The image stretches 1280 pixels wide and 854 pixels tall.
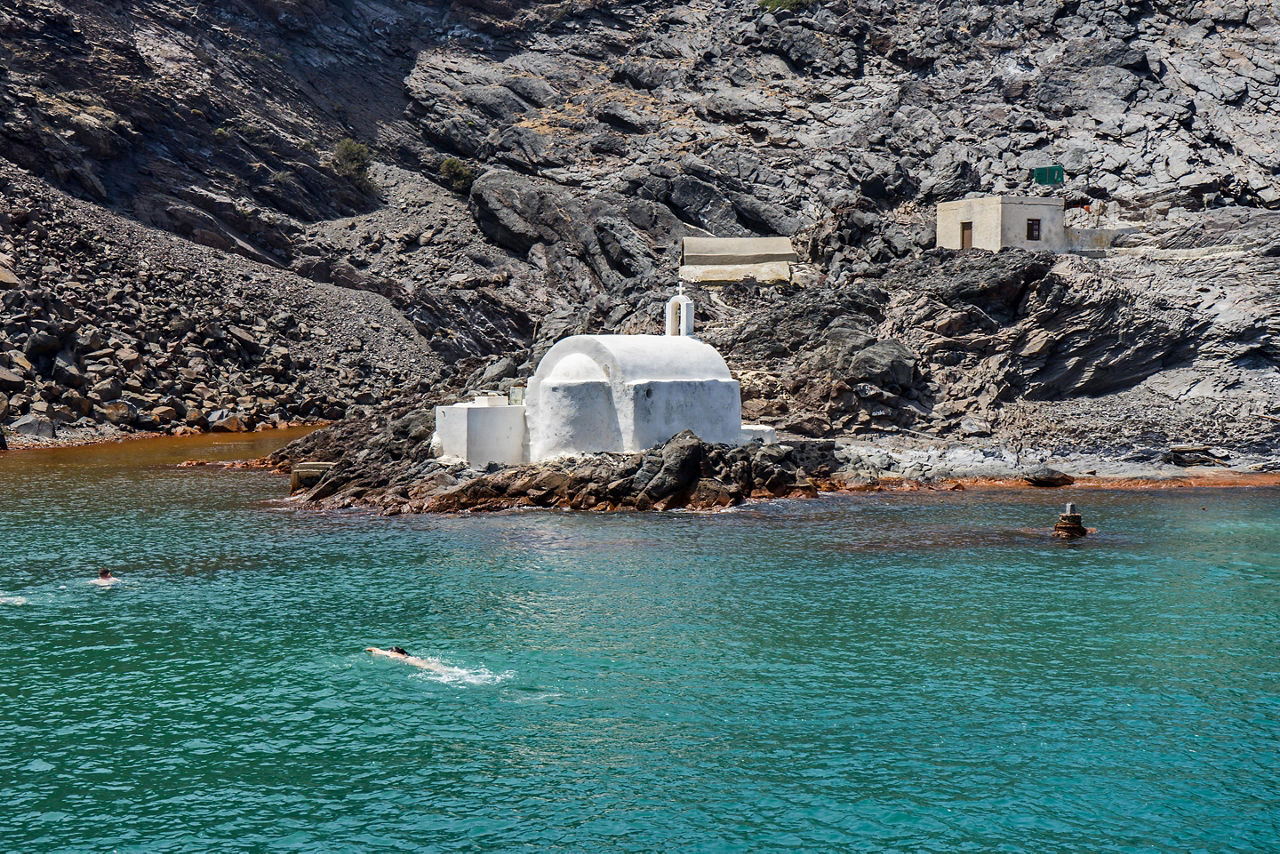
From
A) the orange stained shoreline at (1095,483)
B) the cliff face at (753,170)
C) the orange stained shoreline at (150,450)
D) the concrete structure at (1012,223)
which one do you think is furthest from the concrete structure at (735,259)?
the orange stained shoreline at (150,450)

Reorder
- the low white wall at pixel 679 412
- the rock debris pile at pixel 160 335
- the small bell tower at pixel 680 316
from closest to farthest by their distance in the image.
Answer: the low white wall at pixel 679 412 < the small bell tower at pixel 680 316 < the rock debris pile at pixel 160 335

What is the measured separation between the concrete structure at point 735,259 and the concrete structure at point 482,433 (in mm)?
23234

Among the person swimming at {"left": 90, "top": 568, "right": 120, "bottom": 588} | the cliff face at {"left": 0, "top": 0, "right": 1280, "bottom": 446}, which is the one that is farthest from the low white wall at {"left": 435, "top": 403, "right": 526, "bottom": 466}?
the person swimming at {"left": 90, "top": 568, "right": 120, "bottom": 588}

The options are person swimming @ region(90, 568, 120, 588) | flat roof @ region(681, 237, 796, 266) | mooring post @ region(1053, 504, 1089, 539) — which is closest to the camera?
person swimming @ region(90, 568, 120, 588)

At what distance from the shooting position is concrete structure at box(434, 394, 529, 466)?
36406 mm

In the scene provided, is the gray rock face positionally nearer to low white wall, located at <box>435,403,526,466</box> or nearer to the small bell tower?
low white wall, located at <box>435,403,526,466</box>

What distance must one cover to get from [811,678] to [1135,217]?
2046 inches

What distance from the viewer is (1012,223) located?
52344mm

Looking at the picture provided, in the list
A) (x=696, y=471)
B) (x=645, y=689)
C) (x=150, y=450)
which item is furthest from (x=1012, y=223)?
(x=645, y=689)

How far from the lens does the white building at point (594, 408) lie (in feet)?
120

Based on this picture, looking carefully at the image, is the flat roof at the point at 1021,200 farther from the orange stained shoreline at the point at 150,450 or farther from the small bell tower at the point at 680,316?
the orange stained shoreline at the point at 150,450

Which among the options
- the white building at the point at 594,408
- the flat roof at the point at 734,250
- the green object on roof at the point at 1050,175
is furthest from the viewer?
the green object on roof at the point at 1050,175

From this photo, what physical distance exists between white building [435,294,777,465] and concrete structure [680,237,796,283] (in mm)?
20361

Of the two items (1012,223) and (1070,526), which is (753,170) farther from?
(1070,526)
